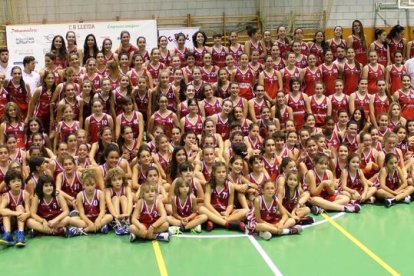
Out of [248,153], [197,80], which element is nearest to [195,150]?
[248,153]

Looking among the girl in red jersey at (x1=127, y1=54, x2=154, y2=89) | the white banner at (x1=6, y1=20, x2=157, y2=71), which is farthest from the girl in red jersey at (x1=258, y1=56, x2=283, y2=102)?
the white banner at (x1=6, y1=20, x2=157, y2=71)

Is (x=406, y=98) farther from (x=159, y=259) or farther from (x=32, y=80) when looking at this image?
(x=32, y=80)

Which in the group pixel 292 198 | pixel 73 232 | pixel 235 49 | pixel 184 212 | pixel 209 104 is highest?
pixel 235 49

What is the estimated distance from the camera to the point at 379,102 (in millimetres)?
8375

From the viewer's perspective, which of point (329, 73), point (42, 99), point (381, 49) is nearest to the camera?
point (42, 99)

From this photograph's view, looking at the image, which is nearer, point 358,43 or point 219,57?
point 219,57

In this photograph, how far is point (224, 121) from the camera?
772cm

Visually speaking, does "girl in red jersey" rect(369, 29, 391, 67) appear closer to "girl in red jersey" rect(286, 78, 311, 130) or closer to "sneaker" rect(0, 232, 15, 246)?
"girl in red jersey" rect(286, 78, 311, 130)

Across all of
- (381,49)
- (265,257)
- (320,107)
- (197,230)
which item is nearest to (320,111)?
(320,107)

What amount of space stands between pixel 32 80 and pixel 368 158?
482 centimetres

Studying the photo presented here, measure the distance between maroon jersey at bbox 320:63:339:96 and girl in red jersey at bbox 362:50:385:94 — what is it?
1.49 ft

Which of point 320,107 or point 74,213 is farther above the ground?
point 320,107

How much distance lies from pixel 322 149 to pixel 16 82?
14.2 ft

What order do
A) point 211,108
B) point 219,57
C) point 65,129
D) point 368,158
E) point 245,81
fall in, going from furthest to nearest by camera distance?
1. point 219,57
2. point 245,81
3. point 211,108
4. point 65,129
5. point 368,158
